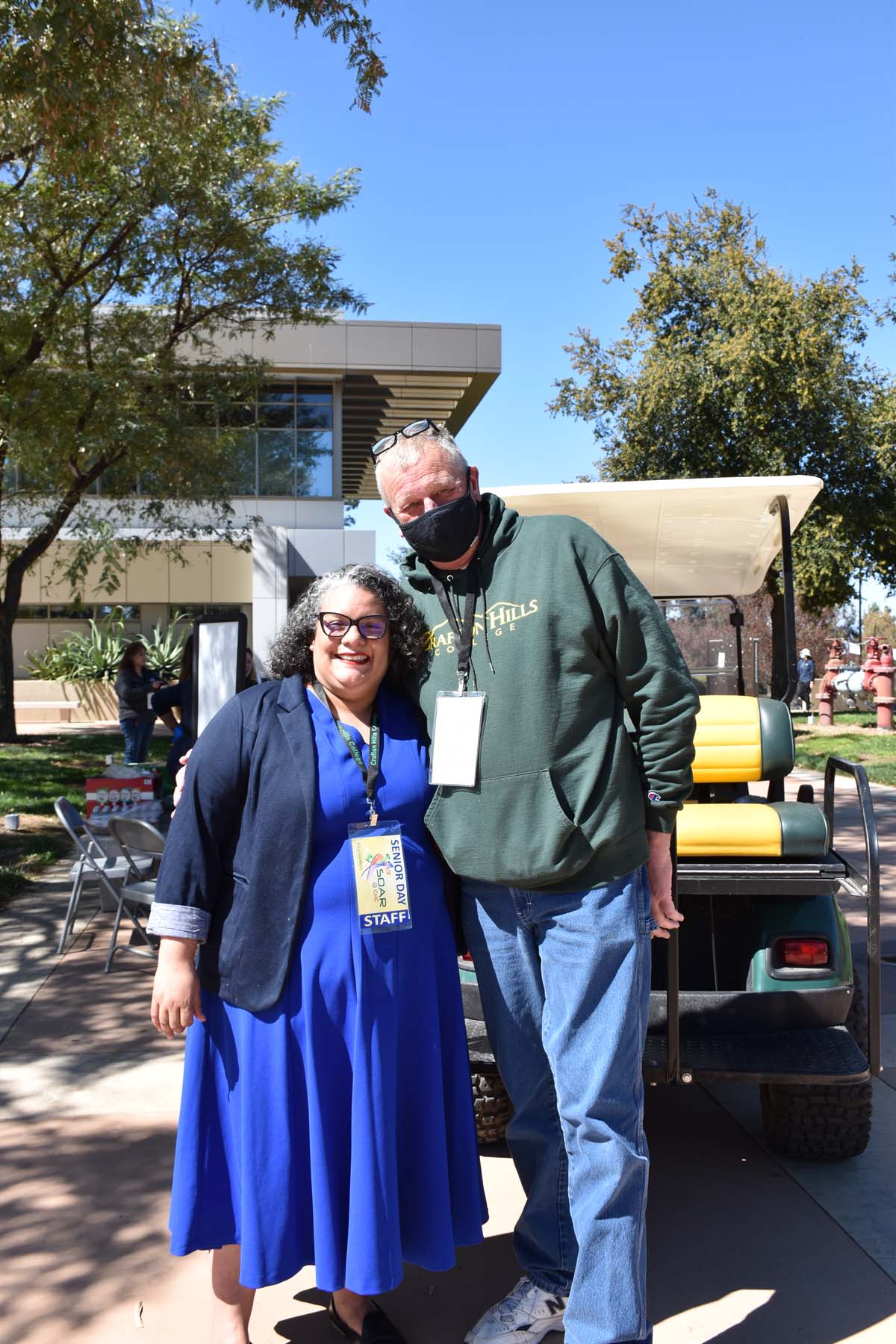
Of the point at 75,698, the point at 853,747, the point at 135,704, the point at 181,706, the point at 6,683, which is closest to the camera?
the point at 181,706

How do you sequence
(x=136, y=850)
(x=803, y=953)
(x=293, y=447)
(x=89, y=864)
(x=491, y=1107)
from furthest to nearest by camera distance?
(x=293, y=447) → (x=89, y=864) → (x=136, y=850) → (x=491, y=1107) → (x=803, y=953)

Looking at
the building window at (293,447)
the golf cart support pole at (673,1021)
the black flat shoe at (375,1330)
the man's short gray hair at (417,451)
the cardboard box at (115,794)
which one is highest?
the building window at (293,447)

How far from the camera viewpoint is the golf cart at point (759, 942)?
10.6 ft

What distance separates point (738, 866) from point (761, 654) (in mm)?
3444

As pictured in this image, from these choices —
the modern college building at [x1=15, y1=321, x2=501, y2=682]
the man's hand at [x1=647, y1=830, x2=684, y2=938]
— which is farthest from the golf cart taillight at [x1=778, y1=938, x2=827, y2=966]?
the modern college building at [x1=15, y1=321, x2=501, y2=682]

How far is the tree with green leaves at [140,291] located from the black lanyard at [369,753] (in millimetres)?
8017

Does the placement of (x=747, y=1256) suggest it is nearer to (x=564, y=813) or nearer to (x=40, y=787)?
(x=564, y=813)

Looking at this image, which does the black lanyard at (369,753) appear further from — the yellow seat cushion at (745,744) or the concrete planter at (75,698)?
the concrete planter at (75,698)

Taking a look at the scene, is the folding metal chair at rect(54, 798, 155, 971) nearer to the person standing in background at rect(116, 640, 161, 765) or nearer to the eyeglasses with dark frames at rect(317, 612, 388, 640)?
the eyeglasses with dark frames at rect(317, 612, 388, 640)

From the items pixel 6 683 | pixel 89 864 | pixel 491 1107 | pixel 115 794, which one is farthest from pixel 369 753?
pixel 6 683

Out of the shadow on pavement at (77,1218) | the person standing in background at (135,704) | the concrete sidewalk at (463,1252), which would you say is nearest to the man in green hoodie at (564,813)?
the concrete sidewalk at (463,1252)

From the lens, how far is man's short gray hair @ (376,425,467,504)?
254 cm

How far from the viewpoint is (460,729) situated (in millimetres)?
2455

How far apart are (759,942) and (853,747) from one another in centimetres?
1539
